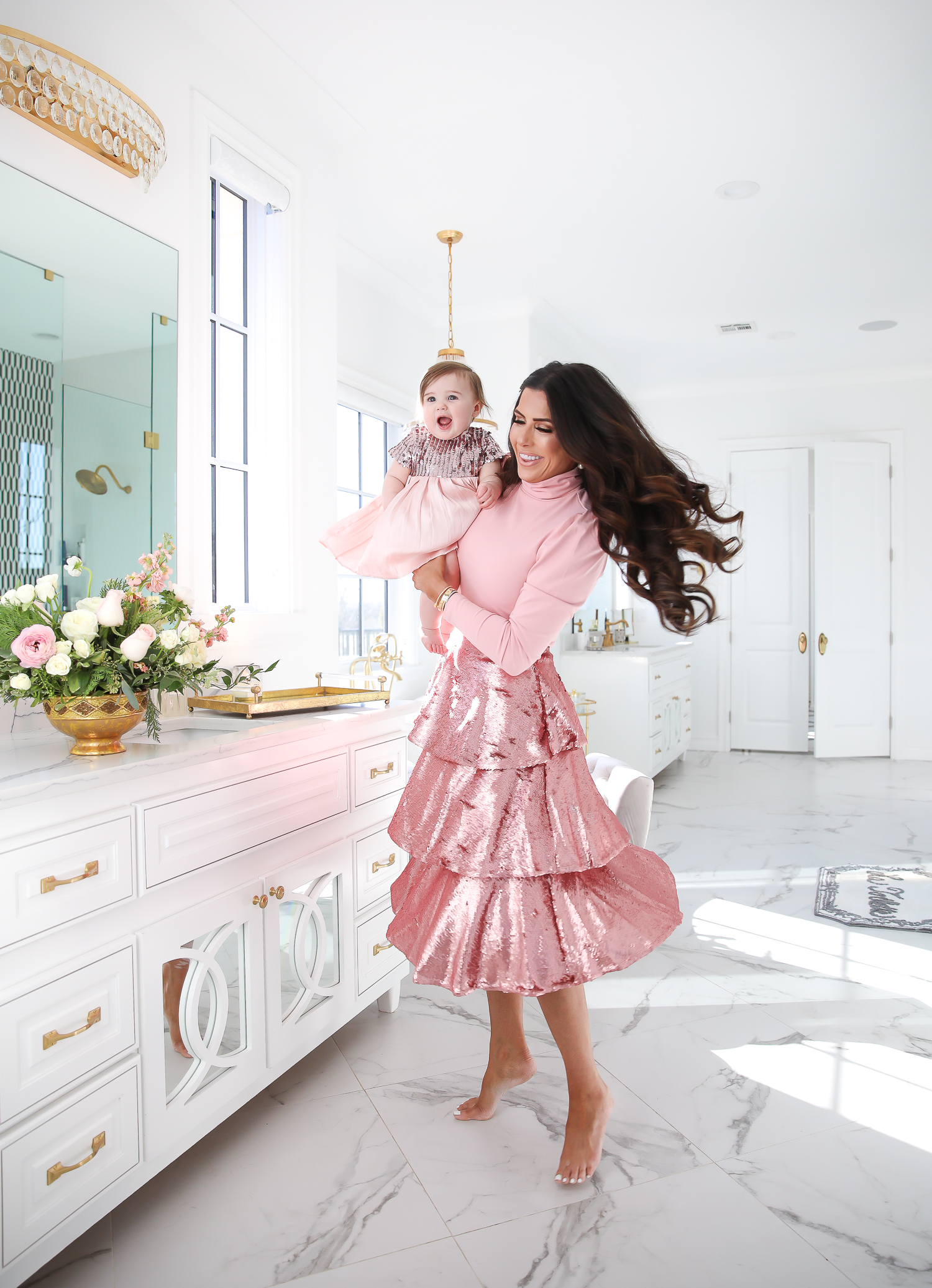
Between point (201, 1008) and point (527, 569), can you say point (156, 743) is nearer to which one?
point (201, 1008)

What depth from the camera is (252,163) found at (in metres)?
2.47

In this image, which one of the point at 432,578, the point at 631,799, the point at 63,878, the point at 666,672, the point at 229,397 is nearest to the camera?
the point at 63,878

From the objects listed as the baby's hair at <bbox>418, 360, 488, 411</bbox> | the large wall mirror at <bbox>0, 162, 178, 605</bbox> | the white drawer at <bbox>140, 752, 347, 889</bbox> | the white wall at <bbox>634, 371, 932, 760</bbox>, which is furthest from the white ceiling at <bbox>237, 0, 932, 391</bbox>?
the white drawer at <bbox>140, 752, 347, 889</bbox>

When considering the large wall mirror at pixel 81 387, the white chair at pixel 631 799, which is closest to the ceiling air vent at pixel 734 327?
the white chair at pixel 631 799

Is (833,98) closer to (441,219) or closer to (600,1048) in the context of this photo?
(441,219)

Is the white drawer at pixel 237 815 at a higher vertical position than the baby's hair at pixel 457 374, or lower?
lower

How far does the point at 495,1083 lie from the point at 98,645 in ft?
4.15

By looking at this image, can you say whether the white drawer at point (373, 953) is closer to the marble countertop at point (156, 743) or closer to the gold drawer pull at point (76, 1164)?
the marble countertop at point (156, 743)

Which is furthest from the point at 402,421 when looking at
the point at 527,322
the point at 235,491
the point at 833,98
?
the point at 833,98

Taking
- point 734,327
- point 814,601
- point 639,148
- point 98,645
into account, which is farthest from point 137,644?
point 814,601

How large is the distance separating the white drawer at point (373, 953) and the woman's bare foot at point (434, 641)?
774 mm

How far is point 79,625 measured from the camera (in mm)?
1410

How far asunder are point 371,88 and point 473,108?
361 millimetres

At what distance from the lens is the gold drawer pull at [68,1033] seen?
124 cm
